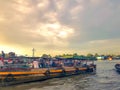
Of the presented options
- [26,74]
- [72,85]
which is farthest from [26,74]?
[72,85]

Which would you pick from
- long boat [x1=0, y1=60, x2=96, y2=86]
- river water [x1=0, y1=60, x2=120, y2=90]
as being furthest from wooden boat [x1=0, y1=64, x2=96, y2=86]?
river water [x1=0, y1=60, x2=120, y2=90]

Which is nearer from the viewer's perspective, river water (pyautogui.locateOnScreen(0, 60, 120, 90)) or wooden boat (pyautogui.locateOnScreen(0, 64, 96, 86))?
river water (pyautogui.locateOnScreen(0, 60, 120, 90))

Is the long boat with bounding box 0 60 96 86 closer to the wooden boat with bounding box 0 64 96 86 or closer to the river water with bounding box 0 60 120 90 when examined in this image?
the wooden boat with bounding box 0 64 96 86

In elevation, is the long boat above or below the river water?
above

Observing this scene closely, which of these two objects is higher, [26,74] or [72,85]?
[26,74]

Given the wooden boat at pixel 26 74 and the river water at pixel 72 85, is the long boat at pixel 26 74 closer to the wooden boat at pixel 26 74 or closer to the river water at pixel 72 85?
the wooden boat at pixel 26 74

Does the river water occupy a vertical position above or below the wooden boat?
below

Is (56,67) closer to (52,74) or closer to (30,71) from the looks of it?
(52,74)

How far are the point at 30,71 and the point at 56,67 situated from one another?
10.1 m

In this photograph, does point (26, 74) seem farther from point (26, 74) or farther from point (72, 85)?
point (72, 85)

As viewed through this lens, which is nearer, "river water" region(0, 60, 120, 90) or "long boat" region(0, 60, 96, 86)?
"river water" region(0, 60, 120, 90)

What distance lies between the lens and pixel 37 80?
38219 millimetres

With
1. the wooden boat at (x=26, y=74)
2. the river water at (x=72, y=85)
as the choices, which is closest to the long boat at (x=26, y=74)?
the wooden boat at (x=26, y=74)

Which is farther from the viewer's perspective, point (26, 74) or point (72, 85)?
point (26, 74)
